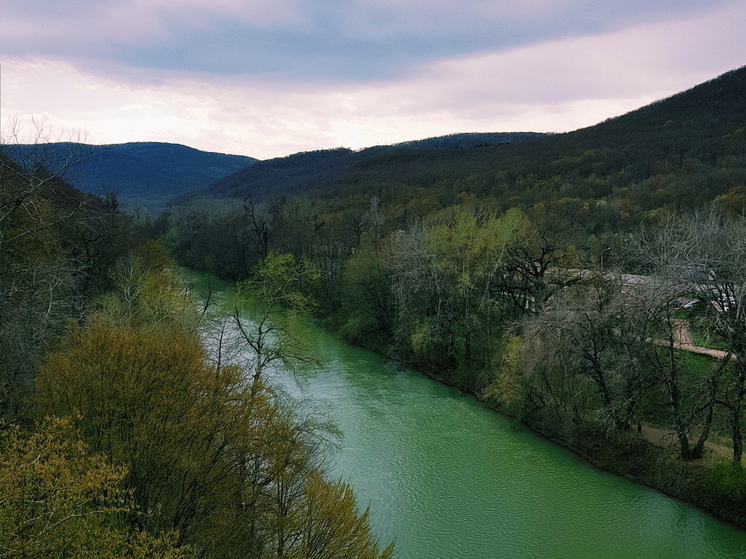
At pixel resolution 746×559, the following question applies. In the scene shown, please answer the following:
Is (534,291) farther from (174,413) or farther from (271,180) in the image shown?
(271,180)

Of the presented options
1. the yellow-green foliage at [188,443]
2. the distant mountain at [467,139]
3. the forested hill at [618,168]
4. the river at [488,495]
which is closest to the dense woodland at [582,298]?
the forested hill at [618,168]

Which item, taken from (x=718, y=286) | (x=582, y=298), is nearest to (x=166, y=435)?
(x=718, y=286)

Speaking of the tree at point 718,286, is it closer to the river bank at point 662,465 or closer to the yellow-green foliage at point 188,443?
the river bank at point 662,465

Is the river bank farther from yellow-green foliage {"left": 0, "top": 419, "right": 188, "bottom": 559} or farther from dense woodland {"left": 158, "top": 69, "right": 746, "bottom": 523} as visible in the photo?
yellow-green foliage {"left": 0, "top": 419, "right": 188, "bottom": 559}

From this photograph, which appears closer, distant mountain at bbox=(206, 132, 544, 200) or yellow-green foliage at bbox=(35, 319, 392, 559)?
yellow-green foliage at bbox=(35, 319, 392, 559)

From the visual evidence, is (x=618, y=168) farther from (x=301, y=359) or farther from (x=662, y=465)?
(x=301, y=359)

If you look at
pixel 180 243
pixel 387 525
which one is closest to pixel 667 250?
pixel 387 525

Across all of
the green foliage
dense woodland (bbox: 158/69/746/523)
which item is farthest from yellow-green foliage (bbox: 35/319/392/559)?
the green foliage
